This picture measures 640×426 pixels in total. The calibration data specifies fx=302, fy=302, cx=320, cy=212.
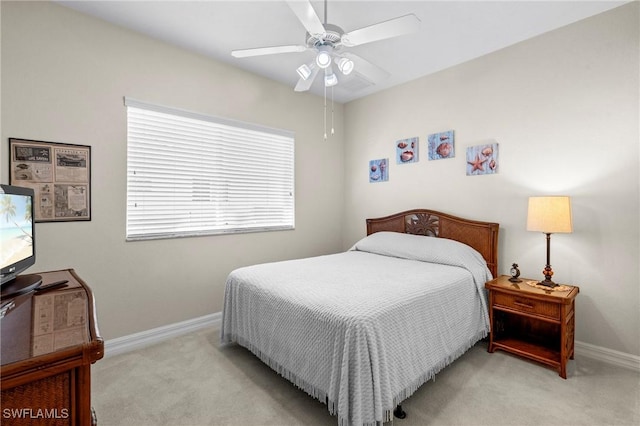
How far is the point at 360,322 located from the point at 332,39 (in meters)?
1.70

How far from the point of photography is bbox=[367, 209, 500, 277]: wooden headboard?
2.88 meters

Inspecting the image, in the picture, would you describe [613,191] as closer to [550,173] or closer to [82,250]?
[550,173]

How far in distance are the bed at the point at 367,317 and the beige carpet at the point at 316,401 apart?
0.15m

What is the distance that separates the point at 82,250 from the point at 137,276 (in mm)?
466

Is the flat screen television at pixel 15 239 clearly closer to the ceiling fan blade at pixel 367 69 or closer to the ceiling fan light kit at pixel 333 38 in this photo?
the ceiling fan light kit at pixel 333 38

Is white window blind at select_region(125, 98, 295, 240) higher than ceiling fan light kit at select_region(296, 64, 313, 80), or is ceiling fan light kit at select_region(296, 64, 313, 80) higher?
ceiling fan light kit at select_region(296, 64, 313, 80)

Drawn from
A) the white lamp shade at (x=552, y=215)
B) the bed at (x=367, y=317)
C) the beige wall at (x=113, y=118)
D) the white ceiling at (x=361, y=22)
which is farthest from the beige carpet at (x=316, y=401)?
the white ceiling at (x=361, y=22)

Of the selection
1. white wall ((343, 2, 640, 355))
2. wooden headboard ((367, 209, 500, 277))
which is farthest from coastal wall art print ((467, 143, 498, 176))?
wooden headboard ((367, 209, 500, 277))

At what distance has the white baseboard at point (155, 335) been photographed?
98.7 inches

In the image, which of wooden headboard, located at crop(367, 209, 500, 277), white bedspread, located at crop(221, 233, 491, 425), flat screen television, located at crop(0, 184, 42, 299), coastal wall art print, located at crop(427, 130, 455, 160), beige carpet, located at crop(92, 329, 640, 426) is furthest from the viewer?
coastal wall art print, located at crop(427, 130, 455, 160)

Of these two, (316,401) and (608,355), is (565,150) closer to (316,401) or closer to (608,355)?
(608,355)

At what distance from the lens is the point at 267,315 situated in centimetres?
209

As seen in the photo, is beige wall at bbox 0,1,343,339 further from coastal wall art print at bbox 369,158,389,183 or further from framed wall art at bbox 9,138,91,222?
coastal wall art print at bbox 369,158,389,183

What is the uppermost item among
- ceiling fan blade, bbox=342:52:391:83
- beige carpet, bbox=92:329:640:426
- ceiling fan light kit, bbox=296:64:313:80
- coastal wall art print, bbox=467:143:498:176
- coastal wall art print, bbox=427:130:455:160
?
ceiling fan blade, bbox=342:52:391:83
